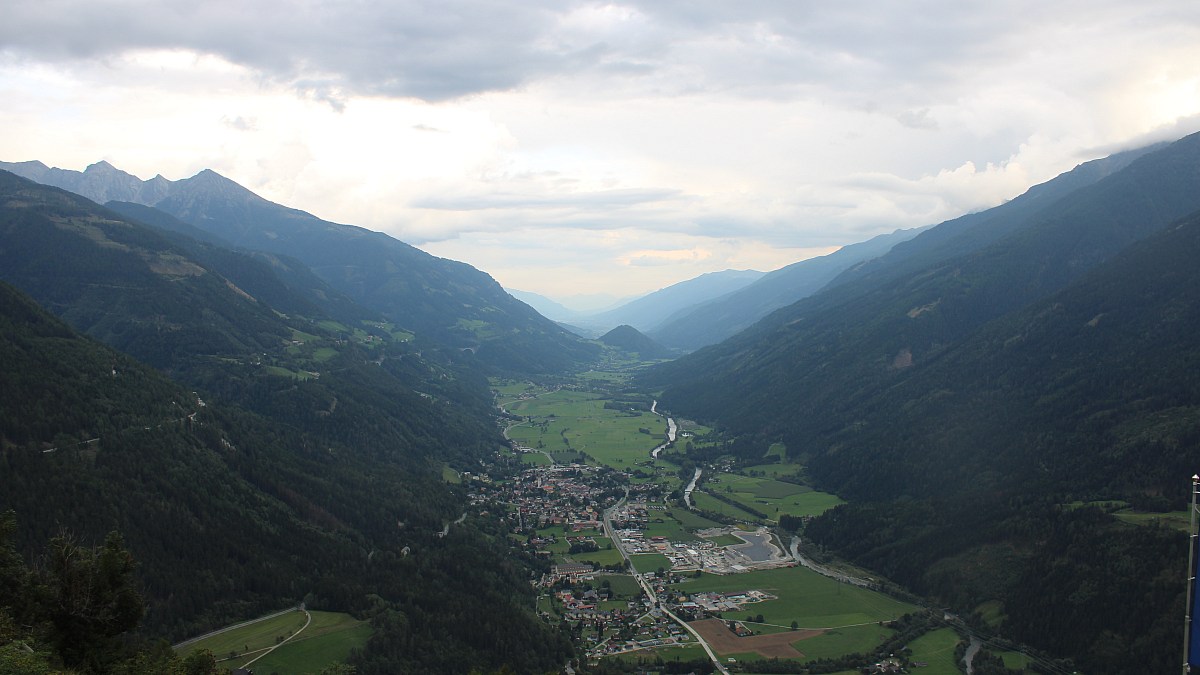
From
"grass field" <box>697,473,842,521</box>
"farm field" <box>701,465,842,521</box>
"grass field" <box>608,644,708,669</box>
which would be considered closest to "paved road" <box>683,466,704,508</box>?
"grass field" <box>697,473,842,521</box>

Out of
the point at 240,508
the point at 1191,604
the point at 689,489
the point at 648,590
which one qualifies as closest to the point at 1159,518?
the point at 648,590

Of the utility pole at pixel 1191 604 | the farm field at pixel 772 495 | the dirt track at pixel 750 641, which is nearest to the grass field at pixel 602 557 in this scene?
the dirt track at pixel 750 641

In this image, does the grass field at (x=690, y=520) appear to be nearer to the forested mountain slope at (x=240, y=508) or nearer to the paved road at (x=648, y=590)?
the paved road at (x=648, y=590)

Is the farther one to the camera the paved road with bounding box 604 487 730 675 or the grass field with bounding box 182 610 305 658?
the paved road with bounding box 604 487 730 675

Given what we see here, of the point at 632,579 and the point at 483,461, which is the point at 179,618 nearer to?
the point at 632,579

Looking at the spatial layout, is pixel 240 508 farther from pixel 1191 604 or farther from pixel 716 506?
pixel 1191 604

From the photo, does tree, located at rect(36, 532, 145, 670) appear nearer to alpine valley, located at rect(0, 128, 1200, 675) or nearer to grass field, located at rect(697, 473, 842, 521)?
alpine valley, located at rect(0, 128, 1200, 675)
